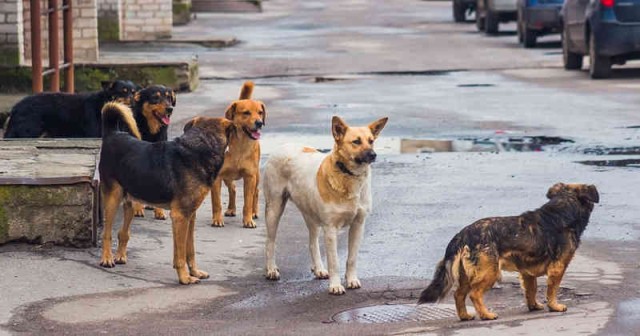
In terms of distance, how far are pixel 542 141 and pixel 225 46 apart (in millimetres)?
17177

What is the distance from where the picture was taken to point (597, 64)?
2270 cm

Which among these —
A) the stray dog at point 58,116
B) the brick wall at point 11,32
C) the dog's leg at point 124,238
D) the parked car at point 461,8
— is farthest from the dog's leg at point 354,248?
the parked car at point 461,8

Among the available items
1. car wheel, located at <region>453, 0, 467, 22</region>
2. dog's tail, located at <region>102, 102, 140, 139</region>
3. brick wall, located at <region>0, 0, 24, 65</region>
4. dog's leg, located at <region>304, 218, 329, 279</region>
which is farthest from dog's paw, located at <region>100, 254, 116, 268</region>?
car wheel, located at <region>453, 0, 467, 22</region>

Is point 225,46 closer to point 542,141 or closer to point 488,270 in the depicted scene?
point 542,141

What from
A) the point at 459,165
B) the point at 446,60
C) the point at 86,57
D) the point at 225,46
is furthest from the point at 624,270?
the point at 225,46

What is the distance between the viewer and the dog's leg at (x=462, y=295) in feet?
26.9

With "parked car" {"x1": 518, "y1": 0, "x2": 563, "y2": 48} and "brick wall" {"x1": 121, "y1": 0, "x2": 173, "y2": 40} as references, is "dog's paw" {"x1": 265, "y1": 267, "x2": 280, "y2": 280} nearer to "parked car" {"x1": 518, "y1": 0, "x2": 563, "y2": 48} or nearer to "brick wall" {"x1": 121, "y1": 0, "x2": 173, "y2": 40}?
"parked car" {"x1": 518, "y1": 0, "x2": 563, "y2": 48}

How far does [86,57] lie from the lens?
2330 centimetres

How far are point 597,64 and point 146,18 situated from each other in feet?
43.4

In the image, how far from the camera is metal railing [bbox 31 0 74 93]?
16734mm

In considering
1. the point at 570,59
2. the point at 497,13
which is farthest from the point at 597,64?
the point at 497,13

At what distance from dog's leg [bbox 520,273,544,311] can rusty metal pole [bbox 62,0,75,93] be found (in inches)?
443

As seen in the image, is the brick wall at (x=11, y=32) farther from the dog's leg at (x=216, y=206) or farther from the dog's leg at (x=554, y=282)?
the dog's leg at (x=554, y=282)

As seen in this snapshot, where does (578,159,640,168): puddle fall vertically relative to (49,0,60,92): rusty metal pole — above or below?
below
